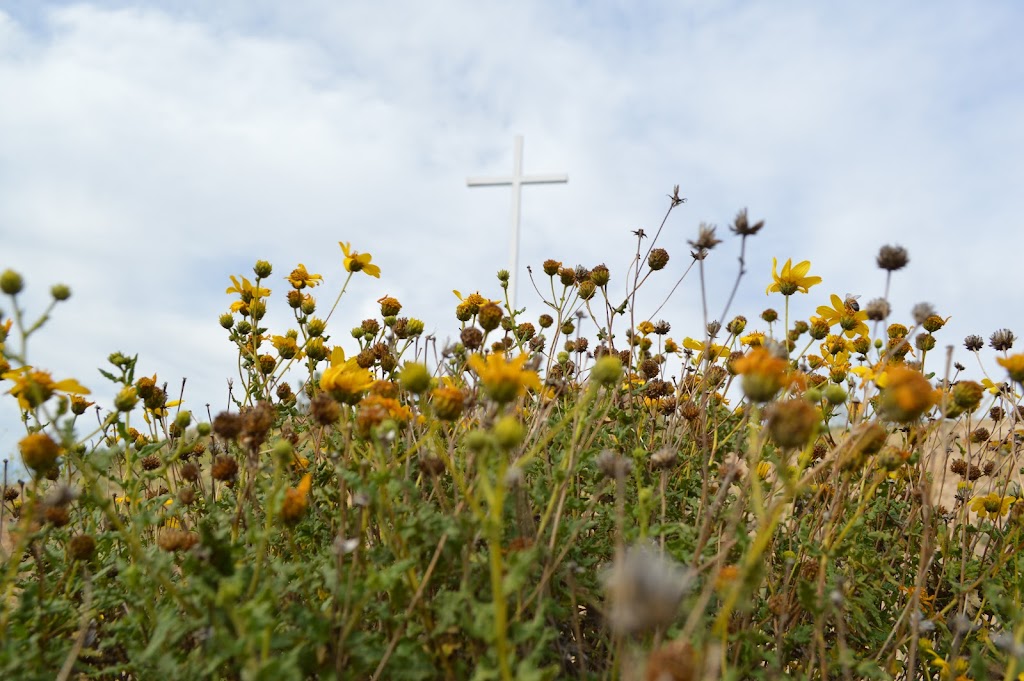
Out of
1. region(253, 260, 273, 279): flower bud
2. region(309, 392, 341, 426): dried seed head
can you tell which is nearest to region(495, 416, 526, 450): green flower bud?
region(309, 392, 341, 426): dried seed head

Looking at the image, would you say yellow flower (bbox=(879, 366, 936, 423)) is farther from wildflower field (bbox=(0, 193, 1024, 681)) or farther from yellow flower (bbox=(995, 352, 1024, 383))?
yellow flower (bbox=(995, 352, 1024, 383))

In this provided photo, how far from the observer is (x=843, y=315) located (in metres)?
2.63

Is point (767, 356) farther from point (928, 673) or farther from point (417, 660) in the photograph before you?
point (928, 673)

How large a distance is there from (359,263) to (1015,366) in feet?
8.28

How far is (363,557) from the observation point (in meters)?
1.49

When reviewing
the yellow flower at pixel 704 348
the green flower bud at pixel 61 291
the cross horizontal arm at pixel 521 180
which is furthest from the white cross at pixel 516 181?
the green flower bud at pixel 61 291

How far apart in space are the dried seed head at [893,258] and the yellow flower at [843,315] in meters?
0.94

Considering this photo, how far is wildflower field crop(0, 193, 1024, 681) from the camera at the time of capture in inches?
48.0

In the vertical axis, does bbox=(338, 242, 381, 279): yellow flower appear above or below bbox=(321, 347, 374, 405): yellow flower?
above

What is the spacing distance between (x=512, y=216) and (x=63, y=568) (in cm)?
844

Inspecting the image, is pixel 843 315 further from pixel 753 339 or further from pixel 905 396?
pixel 905 396

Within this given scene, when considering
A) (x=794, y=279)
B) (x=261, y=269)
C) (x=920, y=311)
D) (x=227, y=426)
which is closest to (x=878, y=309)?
(x=920, y=311)

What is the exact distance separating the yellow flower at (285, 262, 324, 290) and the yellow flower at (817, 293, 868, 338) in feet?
7.27

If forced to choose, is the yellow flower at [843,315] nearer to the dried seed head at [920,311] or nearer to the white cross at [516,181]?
the dried seed head at [920,311]
